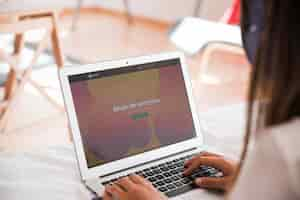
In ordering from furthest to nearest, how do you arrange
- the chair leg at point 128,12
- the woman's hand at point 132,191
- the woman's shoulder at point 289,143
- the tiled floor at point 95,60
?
the chair leg at point 128,12 < the tiled floor at point 95,60 < the woman's hand at point 132,191 < the woman's shoulder at point 289,143

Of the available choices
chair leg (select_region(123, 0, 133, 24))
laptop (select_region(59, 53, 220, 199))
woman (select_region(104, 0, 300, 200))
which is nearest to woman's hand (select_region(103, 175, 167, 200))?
laptop (select_region(59, 53, 220, 199))

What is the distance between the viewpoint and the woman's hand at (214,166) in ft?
2.79

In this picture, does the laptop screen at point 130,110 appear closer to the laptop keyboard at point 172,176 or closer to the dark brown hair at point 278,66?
the laptop keyboard at point 172,176

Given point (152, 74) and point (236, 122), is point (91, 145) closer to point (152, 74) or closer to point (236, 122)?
point (152, 74)

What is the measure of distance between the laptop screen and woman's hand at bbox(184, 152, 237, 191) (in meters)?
0.09

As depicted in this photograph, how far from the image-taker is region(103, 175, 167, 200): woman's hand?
76 cm

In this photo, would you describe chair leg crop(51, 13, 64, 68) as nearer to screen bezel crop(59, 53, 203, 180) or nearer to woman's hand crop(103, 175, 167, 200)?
screen bezel crop(59, 53, 203, 180)

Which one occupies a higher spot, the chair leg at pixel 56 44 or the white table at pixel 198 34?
the chair leg at pixel 56 44

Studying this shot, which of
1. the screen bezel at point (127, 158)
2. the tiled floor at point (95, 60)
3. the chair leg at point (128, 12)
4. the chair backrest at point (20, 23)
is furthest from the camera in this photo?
the chair leg at point (128, 12)

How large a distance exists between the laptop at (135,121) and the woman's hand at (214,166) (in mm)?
16

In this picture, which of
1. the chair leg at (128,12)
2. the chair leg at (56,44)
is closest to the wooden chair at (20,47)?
the chair leg at (56,44)

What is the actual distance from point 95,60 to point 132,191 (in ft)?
8.50

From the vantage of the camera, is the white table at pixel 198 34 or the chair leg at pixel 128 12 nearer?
the white table at pixel 198 34

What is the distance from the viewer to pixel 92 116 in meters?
Result: 0.91
